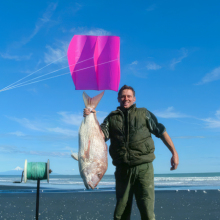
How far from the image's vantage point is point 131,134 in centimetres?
294

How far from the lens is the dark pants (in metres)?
2.88

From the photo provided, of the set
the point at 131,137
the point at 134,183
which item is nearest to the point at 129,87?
the point at 131,137

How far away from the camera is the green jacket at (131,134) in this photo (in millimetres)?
2893

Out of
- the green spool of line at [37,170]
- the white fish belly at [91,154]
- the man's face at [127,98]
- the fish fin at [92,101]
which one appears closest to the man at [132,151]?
the man's face at [127,98]

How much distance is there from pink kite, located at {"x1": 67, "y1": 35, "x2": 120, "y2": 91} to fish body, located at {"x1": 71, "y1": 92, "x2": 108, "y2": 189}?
2.21ft

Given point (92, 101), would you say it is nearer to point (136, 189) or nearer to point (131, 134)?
point (131, 134)

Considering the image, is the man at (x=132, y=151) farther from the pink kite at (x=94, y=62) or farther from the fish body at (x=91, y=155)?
the pink kite at (x=94, y=62)

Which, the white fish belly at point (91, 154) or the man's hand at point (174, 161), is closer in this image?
the white fish belly at point (91, 154)

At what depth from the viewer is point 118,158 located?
2930mm

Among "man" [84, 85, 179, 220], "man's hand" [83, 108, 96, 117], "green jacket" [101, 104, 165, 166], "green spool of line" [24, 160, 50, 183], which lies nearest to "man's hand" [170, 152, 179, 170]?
"man" [84, 85, 179, 220]

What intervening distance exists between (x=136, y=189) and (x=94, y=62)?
1658mm

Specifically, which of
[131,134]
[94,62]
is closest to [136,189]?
[131,134]

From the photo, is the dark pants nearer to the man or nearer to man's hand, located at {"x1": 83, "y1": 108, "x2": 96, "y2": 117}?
the man

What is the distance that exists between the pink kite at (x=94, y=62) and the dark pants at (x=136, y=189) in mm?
1066
